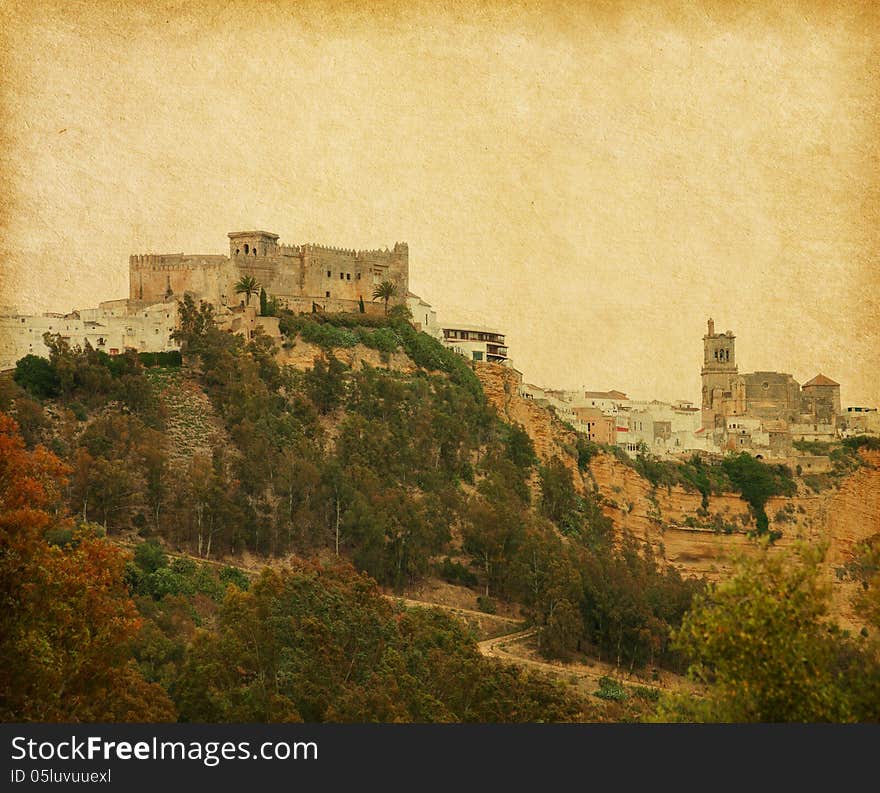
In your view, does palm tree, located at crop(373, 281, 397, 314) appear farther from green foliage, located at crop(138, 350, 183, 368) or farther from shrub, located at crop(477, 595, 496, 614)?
shrub, located at crop(477, 595, 496, 614)

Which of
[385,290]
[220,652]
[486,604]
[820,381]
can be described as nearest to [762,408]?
[820,381]

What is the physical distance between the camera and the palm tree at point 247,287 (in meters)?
20.4

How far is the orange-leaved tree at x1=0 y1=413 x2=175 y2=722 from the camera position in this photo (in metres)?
9.79

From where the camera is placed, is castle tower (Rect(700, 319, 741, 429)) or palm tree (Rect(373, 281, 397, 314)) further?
palm tree (Rect(373, 281, 397, 314))

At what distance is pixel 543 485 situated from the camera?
20.9 m

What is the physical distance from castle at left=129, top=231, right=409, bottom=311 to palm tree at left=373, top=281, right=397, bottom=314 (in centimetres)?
8

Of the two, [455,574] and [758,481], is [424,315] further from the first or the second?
[455,574]

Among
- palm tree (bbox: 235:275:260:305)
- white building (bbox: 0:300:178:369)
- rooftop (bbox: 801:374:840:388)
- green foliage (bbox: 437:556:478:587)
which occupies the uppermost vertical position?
palm tree (bbox: 235:275:260:305)

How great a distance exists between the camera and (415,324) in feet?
75.0

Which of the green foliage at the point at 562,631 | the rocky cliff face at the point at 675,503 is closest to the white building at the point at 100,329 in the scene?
the rocky cliff face at the point at 675,503

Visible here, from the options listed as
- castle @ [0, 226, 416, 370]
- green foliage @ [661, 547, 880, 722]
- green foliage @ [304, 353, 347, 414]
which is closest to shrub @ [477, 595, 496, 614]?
green foliage @ [304, 353, 347, 414]

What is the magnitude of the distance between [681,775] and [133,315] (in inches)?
503

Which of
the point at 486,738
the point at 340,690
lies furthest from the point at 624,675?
the point at 486,738

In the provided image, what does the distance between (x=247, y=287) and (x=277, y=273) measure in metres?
0.84
